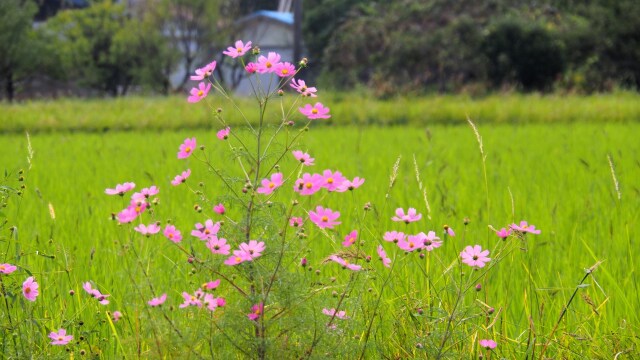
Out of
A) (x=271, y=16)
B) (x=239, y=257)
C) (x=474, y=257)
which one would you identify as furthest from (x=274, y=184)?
(x=271, y=16)

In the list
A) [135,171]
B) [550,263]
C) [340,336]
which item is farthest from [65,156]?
[340,336]

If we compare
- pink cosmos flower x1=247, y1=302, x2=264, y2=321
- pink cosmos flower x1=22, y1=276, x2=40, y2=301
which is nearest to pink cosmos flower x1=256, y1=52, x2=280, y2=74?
pink cosmos flower x1=247, y1=302, x2=264, y2=321

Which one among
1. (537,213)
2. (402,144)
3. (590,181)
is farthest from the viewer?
(402,144)

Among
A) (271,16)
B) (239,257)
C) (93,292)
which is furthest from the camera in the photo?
(271,16)

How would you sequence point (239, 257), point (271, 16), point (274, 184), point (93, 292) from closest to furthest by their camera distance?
1. point (239, 257)
2. point (274, 184)
3. point (93, 292)
4. point (271, 16)

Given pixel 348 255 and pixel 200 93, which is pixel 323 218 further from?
pixel 200 93

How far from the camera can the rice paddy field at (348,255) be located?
56.6 inches

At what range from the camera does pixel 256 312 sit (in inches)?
54.4

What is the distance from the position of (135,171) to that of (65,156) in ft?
4.94

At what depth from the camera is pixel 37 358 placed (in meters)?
1.58

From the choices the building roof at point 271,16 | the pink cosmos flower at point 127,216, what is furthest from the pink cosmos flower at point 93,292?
the building roof at point 271,16

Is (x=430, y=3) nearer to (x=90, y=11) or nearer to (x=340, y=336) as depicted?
(x=90, y=11)

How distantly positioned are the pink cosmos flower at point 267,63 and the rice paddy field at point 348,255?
0.54 feet

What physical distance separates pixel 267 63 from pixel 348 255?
41 cm
